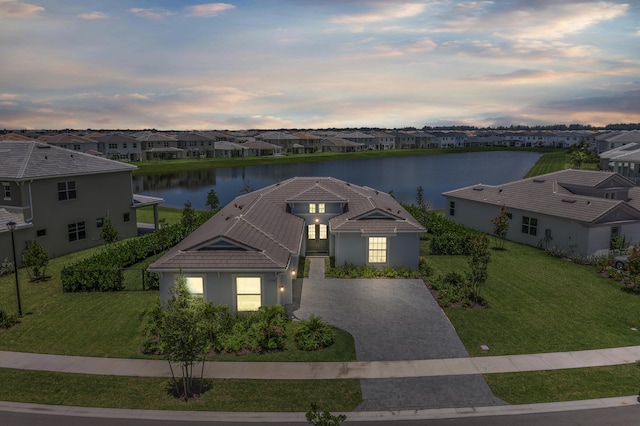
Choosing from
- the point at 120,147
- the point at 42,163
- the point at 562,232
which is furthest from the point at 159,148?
the point at 562,232

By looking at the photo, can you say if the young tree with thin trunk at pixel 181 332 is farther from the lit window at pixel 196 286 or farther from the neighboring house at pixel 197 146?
the neighboring house at pixel 197 146

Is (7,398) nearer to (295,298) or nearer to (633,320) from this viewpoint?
(295,298)

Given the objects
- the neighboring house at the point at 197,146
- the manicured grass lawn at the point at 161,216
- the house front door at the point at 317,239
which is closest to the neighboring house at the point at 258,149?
the neighboring house at the point at 197,146

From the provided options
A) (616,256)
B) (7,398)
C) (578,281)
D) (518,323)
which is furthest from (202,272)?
(616,256)

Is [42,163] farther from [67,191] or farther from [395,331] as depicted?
[395,331]

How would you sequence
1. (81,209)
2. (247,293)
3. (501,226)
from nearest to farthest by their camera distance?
(247,293), (81,209), (501,226)

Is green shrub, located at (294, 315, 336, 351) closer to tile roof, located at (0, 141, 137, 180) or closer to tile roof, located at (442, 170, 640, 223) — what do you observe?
tile roof, located at (442, 170, 640, 223)
